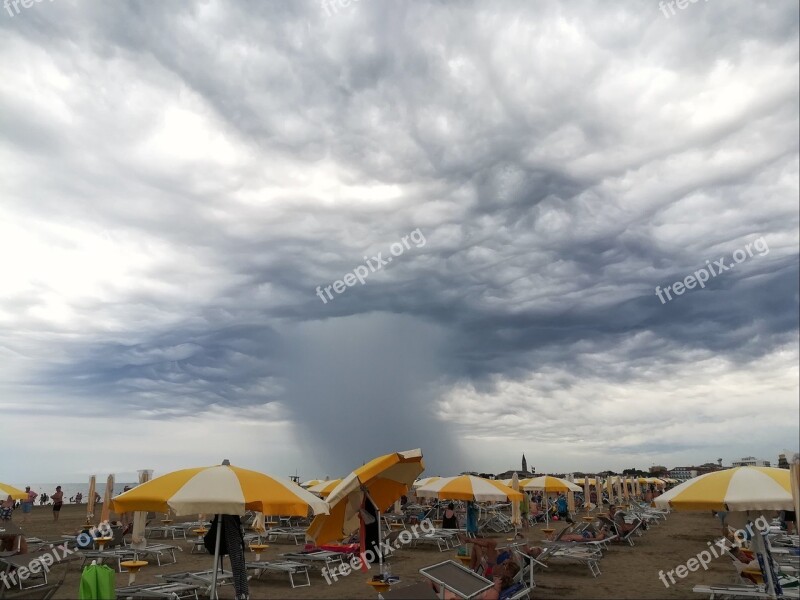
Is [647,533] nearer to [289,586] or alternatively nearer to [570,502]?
[570,502]

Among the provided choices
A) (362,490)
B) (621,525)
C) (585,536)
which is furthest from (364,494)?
(621,525)

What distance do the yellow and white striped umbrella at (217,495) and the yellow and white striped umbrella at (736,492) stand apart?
5413mm

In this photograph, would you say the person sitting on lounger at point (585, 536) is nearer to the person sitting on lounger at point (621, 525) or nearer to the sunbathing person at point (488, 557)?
the person sitting on lounger at point (621, 525)

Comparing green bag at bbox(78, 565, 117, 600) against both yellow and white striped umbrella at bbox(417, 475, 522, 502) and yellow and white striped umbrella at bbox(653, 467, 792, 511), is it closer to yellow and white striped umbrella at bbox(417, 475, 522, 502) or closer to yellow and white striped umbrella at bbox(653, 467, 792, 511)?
yellow and white striped umbrella at bbox(417, 475, 522, 502)

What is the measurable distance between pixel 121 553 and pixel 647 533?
64.0ft

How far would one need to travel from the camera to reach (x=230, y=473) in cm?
755

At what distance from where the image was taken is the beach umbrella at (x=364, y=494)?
8.83 m

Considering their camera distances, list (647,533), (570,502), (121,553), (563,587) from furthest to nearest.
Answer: (570,502)
(647,533)
(121,553)
(563,587)

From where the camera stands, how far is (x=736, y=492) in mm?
8250

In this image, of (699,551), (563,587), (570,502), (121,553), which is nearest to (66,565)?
(121,553)

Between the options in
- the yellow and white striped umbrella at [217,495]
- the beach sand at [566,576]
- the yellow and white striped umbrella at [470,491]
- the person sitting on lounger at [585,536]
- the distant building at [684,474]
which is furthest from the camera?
the distant building at [684,474]

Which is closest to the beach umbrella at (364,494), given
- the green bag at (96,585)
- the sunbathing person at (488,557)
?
the sunbathing person at (488,557)

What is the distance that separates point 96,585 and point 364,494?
13.3 feet

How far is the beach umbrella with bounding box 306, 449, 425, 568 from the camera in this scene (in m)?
8.83
